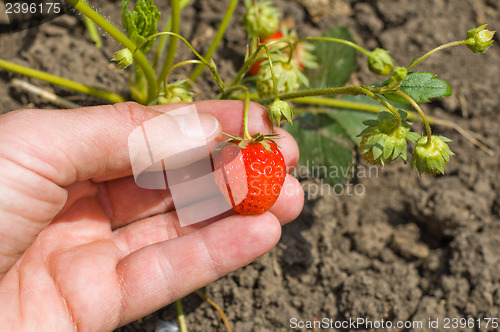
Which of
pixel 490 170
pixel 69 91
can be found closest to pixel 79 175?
pixel 69 91

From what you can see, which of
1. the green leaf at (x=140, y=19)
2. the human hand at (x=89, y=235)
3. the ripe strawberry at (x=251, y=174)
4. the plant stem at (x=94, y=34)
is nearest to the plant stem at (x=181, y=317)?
the human hand at (x=89, y=235)

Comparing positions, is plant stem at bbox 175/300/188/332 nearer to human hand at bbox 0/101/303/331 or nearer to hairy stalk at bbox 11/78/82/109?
human hand at bbox 0/101/303/331

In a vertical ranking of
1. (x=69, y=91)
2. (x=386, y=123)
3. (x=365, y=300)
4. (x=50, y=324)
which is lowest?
(x=365, y=300)

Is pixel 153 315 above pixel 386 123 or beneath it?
beneath

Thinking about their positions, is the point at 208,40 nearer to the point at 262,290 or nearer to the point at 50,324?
the point at 262,290

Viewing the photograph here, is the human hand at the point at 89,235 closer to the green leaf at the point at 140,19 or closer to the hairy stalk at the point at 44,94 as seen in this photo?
the green leaf at the point at 140,19

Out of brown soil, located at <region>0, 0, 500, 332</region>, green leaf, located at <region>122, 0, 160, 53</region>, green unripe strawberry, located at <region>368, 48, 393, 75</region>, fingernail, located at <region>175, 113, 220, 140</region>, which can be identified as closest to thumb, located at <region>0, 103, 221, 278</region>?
fingernail, located at <region>175, 113, 220, 140</region>
